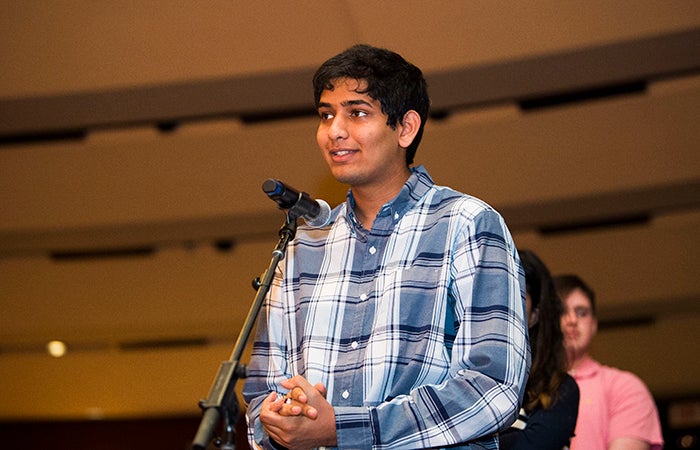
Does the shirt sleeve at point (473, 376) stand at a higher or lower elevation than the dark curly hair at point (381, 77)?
lower

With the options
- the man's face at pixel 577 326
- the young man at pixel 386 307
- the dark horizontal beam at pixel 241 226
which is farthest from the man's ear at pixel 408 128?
the dark horizontal beam at pixel 241 226

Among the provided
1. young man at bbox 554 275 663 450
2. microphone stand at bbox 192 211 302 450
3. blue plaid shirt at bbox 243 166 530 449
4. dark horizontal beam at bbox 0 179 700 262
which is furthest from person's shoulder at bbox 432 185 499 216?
dark horizontal beam at bbox 0 179 700 262

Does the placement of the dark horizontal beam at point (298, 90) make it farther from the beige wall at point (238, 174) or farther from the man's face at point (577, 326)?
the man's face at point (577, 326)

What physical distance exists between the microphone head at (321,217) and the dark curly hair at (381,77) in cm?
23

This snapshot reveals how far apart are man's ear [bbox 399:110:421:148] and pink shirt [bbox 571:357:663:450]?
4.76ft

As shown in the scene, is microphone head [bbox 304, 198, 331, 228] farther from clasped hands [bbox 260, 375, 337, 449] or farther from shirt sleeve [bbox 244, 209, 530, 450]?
clasped hands [bbox 260, 375, 337, 449]

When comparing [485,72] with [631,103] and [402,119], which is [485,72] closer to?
[631,103]

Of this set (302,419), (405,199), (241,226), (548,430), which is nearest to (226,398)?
(302,419)

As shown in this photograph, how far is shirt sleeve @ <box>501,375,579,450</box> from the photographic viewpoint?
7.66ft

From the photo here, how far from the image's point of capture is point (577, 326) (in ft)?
10.5

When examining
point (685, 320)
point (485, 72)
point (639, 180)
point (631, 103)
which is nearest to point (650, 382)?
point (685, 320)

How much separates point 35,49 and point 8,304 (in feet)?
12.4

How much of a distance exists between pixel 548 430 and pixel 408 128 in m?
0.93

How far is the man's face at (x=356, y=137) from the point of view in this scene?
1889 mm
